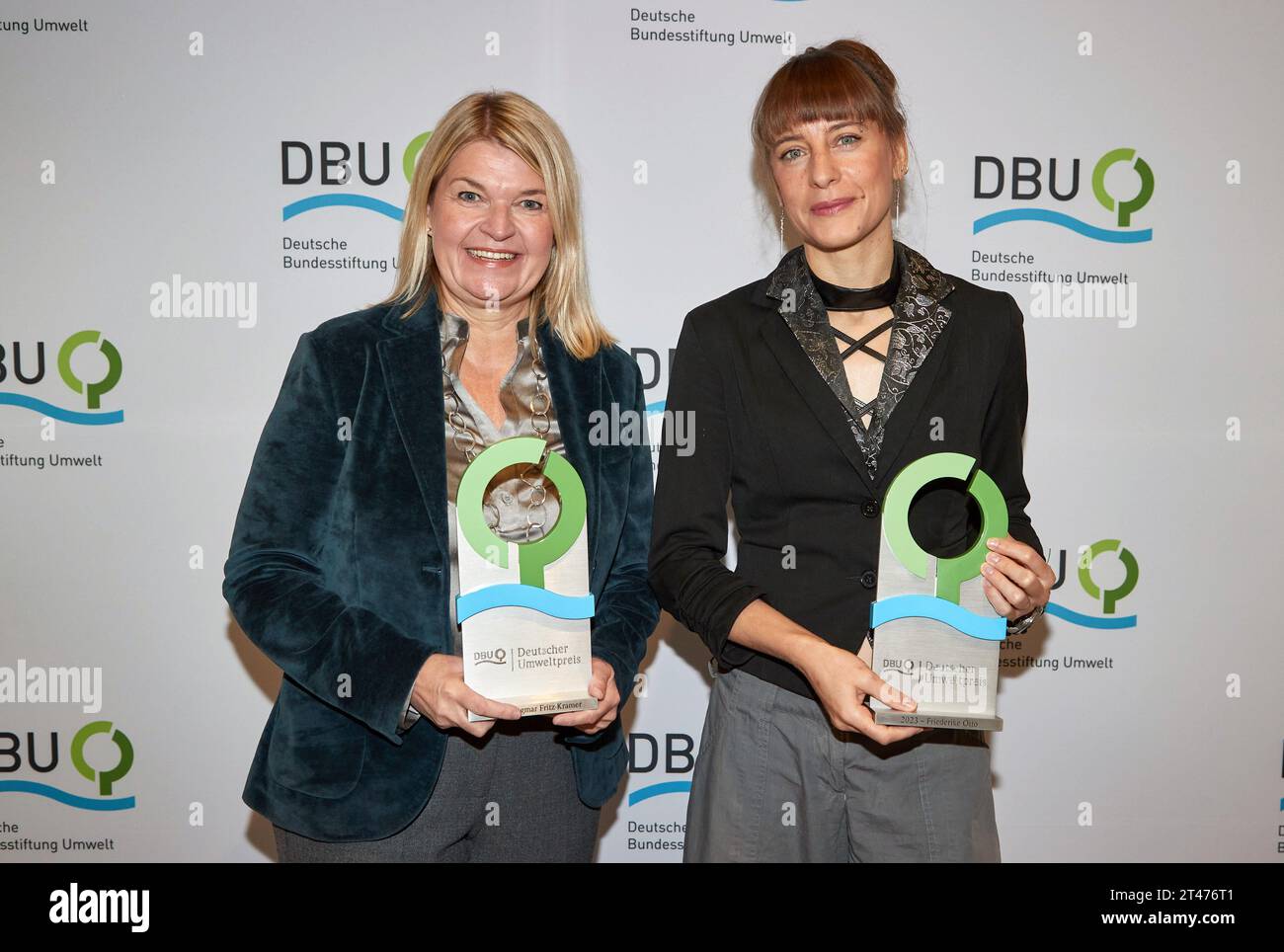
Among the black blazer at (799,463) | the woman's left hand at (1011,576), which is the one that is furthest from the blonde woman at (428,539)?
the woman's left hand at (1011,576)

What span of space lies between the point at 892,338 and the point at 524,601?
2.06ft

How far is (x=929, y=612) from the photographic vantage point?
126 centimetres

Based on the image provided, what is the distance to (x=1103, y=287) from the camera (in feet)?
7.56

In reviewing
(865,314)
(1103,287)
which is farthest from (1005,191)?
(865,314)

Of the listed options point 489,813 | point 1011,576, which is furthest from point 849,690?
point 489,813

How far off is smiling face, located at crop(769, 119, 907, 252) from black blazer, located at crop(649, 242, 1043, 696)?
0.13 metres

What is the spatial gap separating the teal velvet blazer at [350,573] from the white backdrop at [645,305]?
982mm

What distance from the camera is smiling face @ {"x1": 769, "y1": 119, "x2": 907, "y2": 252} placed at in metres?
1.38

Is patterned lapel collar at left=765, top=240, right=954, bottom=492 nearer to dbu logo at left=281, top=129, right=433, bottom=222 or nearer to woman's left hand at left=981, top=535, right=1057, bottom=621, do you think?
woman's left hand at left=981, top=535, right=1057, bottom=621

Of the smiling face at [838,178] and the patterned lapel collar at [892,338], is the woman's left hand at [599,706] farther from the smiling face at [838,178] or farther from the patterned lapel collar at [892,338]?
the smiling face at [838,178]

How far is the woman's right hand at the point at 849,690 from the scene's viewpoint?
1224mm

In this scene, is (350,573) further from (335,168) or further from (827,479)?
(335,168)

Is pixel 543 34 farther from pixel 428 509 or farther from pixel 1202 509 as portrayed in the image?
pixel 1202 509
